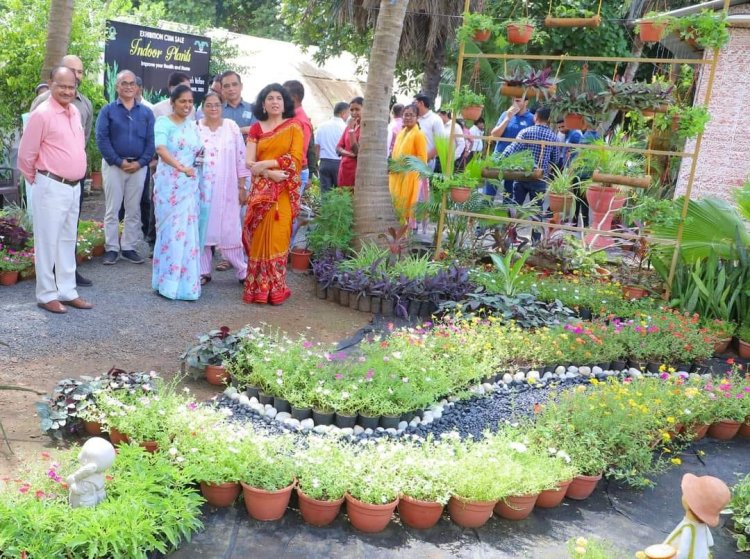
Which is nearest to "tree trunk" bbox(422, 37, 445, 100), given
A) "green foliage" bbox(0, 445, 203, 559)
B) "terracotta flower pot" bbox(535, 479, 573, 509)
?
"terracotta flower pot" bbox(535, 479, 573, 509)

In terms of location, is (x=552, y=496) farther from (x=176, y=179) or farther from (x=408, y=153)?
(x=408, y=153)

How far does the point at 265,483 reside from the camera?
354 centimetres

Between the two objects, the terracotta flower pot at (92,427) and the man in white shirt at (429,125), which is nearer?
the terracotta flower pot at (92,427)

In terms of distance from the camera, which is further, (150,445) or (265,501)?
(150,445)

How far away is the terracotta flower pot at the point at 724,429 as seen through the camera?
4941 millimetres

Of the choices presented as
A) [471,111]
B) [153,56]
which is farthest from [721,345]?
[153,56]

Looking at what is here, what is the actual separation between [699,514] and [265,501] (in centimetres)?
191

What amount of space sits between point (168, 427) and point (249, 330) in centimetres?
133

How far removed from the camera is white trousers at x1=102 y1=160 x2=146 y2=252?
290 inches

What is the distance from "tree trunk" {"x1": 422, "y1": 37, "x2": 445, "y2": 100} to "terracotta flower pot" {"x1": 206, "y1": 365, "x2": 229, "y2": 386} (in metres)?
10.5

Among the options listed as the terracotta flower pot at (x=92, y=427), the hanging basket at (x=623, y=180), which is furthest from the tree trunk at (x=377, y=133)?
the terracotta flower pot at (x=92, y=427)

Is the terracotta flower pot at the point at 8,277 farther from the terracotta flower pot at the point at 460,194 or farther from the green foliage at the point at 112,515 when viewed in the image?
the terracotta flower pot at the point at 460,194

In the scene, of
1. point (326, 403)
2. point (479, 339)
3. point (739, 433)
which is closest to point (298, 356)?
point (326, 403)

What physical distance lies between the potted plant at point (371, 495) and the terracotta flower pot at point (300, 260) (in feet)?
15.0
